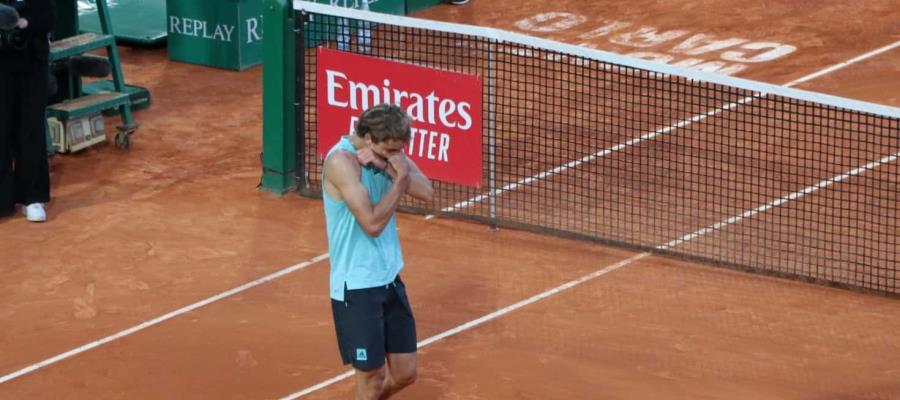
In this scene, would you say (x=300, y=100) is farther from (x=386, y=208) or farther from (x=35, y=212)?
(x=386, y=208)

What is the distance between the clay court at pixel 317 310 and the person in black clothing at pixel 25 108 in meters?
0.29

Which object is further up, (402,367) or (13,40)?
(13,40)

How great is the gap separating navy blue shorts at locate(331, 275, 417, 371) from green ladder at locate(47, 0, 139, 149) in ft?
21.3

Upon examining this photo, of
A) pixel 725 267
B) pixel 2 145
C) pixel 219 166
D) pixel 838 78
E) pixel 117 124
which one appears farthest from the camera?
pixel 838 78

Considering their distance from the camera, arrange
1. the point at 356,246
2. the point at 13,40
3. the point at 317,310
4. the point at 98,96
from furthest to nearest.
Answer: the point at 98,96 < the point at 13,40 < the point at 317,310 < the point at 356,246

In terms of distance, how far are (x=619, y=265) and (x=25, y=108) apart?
4.88m

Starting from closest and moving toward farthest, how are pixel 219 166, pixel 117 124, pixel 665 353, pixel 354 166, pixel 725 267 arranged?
pixel 354 166
pixel 665 353
pixel 725 267
pixel 219 166
pixel 117 124

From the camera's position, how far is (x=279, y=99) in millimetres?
14047

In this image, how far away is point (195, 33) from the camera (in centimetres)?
1817

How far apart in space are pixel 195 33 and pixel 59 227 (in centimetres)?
524

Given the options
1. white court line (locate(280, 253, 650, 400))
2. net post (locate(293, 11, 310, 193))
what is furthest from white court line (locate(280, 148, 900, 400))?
net post (locate(293, 11, 310, 193))

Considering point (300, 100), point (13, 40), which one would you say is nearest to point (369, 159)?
point (13, 40)

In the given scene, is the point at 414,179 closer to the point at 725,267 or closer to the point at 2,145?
the point at 725,267

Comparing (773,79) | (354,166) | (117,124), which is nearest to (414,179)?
(354,166)
